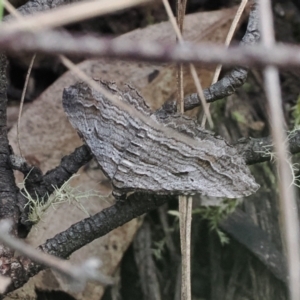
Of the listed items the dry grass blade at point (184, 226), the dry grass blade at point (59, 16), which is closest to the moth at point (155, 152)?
the dry grass blade at point (184, 226)

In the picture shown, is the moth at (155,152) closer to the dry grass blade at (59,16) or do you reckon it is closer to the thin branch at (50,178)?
the thin branch at (50,178)

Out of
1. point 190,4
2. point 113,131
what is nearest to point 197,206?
point 113,131

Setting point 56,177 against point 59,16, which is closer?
point 59,16

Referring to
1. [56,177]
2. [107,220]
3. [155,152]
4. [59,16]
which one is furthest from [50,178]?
[59,16]

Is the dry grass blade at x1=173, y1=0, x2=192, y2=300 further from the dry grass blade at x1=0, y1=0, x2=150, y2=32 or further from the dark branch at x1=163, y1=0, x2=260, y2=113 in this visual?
the dry grass blade at x1=0, y1=0, x2=150, y2=32

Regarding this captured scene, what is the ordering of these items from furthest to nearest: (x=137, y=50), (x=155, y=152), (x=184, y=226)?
(x=184, y=226) → (x=155, y=152) → (x=137, y=50)

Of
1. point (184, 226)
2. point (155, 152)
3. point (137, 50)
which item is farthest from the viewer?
point (184, 226)

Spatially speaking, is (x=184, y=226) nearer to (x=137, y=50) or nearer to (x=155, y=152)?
(x=155, y=152)

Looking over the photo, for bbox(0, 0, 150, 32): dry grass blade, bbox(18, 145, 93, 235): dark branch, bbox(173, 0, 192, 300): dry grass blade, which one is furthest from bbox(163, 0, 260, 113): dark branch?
bbox(0, 0, 150, 32): dry grass blade
